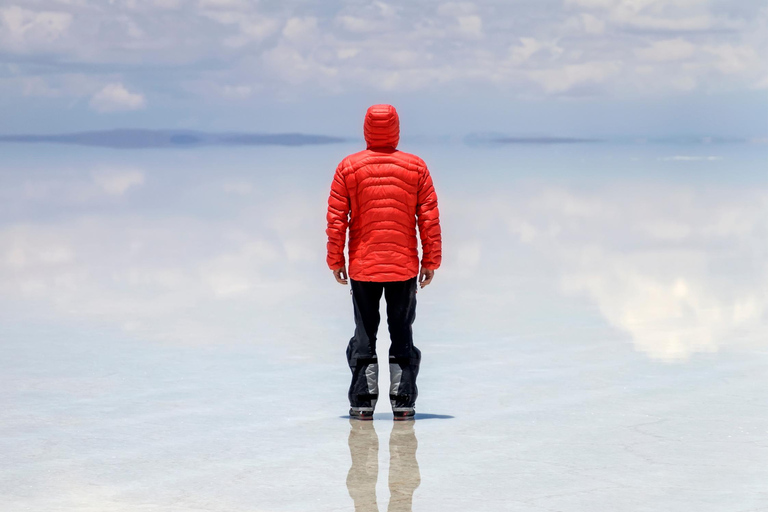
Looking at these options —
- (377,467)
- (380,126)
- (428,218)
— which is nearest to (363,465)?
(377,467)

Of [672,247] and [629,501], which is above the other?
[672,247]

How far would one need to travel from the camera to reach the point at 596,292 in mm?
9602

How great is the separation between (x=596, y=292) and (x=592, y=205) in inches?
397

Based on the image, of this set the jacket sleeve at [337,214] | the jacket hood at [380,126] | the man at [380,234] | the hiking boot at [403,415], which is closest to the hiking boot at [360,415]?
the man at [380,234]

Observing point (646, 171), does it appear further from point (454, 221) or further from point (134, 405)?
point (134, 405)

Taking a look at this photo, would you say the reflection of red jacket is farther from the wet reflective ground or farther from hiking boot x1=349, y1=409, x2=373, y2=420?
the wet reflective ground

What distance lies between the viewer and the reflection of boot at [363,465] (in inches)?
171

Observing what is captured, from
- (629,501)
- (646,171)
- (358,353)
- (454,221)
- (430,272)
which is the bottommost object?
(629,501)

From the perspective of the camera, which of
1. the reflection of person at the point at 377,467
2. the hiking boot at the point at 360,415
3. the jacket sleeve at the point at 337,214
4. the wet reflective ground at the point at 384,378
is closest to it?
the reflection of person at the point at 377,467

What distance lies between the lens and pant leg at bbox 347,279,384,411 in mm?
5703

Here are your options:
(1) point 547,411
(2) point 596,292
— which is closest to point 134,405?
(1) point 547,411

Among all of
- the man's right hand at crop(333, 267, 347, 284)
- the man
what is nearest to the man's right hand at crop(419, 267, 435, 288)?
the man

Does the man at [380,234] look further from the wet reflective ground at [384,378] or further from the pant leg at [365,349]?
the wet reflective ground at [384,378]

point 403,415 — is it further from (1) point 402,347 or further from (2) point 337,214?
(2) point 337,214
